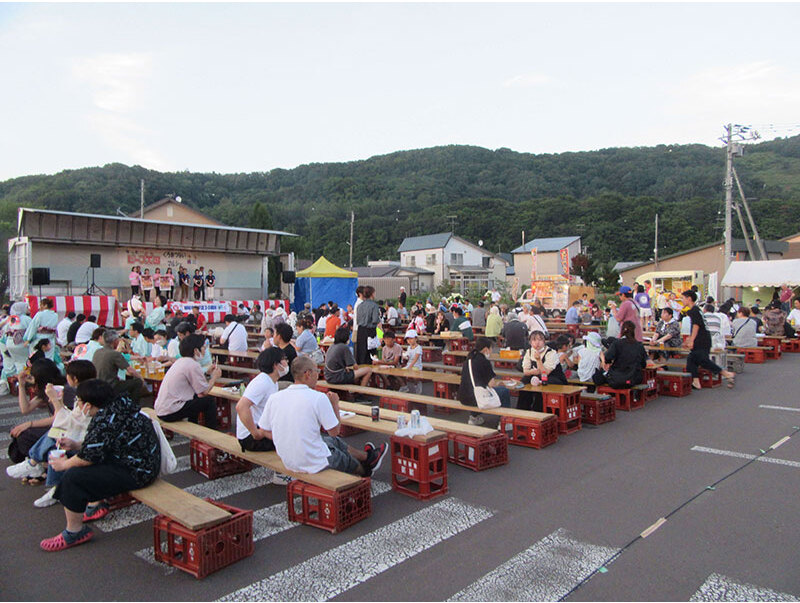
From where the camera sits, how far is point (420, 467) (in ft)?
15.3

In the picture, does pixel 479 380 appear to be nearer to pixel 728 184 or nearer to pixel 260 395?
pixel 260 395

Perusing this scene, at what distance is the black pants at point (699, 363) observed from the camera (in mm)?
9578

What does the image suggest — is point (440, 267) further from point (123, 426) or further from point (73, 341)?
point (123, 426)

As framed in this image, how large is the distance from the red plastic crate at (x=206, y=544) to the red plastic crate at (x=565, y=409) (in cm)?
433

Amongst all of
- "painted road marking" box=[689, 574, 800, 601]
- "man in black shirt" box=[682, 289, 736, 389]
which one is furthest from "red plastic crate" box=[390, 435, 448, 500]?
"man in black shirt" box=[682, 289, 736, 389]

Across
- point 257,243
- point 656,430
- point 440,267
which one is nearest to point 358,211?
point 440,267

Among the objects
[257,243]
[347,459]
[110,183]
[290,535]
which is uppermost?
[110,183]

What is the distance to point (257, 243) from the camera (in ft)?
71.3

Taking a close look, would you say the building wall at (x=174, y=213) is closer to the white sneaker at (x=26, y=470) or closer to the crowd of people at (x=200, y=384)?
the crowd of people at (x=200, y=384)

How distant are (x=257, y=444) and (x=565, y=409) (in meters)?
3.92

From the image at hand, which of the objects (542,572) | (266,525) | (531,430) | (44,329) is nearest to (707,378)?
(531,430)

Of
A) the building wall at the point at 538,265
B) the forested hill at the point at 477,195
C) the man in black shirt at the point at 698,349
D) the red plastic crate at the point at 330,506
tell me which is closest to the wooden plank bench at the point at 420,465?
the red plastic crate at the point at 330,506

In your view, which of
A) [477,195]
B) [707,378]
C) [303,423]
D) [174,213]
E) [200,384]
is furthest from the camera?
[477,195]

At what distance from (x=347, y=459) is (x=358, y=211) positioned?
7366 centimetres
